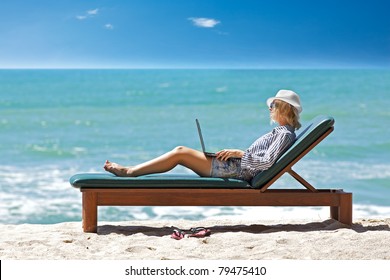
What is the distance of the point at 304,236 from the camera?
466cm

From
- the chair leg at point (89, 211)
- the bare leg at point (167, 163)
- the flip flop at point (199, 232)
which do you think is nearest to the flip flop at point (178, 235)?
the flip flop at point (199, 232)

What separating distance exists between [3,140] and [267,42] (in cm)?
1613

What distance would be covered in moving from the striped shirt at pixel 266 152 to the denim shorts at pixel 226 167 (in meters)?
0.05

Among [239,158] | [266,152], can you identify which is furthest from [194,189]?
[266,152]

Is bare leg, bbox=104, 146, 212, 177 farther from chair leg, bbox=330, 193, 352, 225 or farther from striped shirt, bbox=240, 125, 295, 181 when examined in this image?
chair leg, bbox=330, 193, 352, 225

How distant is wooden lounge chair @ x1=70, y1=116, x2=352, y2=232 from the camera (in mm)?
4773

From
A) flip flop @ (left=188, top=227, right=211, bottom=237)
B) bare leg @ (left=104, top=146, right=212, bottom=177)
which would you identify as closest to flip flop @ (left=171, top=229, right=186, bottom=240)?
flip flop @ (left=188, top=227, right=211, bottom=237)

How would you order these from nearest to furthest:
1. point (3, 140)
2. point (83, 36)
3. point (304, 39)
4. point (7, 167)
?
1. point (7, 167)
2. point (3, 140)
3. point (304, 39)
4. point (83, 36)

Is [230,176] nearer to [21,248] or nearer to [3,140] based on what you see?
[21,248]

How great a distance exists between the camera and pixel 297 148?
4758 millimetres

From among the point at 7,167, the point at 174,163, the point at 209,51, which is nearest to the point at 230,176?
the point at 174,163

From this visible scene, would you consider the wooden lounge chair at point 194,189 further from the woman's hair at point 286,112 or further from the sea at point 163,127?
the sea at point 163,127

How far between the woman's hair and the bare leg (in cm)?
56

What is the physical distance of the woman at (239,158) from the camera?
4875mm
